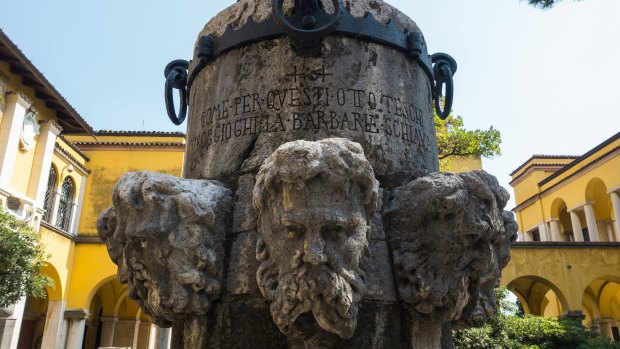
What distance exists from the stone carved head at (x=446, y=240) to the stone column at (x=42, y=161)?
16.8 metres

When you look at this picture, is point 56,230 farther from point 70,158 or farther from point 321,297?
point 321,297

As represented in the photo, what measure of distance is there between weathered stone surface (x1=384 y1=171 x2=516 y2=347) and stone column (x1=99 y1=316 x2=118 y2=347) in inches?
905

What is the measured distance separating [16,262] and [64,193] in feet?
31.0

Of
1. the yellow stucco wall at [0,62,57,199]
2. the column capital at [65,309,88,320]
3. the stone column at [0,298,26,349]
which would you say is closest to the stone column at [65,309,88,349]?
the column capital at [65,309,88,320]

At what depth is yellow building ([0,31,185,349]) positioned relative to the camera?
51.5ft

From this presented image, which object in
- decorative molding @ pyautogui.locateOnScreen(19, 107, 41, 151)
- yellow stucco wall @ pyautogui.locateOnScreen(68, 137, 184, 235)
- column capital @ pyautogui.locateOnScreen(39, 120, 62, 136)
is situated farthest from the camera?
yellow stucco wall @ pyautogui.locateOnScreen(68, 137, 184, 235)

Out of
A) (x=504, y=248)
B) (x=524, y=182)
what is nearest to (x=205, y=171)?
(x=504, y=248)

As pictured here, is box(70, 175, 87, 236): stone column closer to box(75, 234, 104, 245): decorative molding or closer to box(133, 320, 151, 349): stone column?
box(75, 234, 104, 245): decorative molding

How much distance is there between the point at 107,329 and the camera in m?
22.9

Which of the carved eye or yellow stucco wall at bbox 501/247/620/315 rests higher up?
yellow stucco wall at bbox 501/247/620/315

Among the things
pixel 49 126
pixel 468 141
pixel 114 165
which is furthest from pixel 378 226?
pixel 114 165

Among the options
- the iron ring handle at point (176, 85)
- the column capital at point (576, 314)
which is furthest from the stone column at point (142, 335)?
the iron ring handle at point (176, 85)

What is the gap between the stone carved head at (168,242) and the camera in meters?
2.39

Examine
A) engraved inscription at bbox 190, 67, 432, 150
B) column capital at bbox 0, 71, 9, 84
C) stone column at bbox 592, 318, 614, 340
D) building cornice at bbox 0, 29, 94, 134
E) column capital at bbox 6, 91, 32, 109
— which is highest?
building cornice at bbox 0, 29, 94, 134
